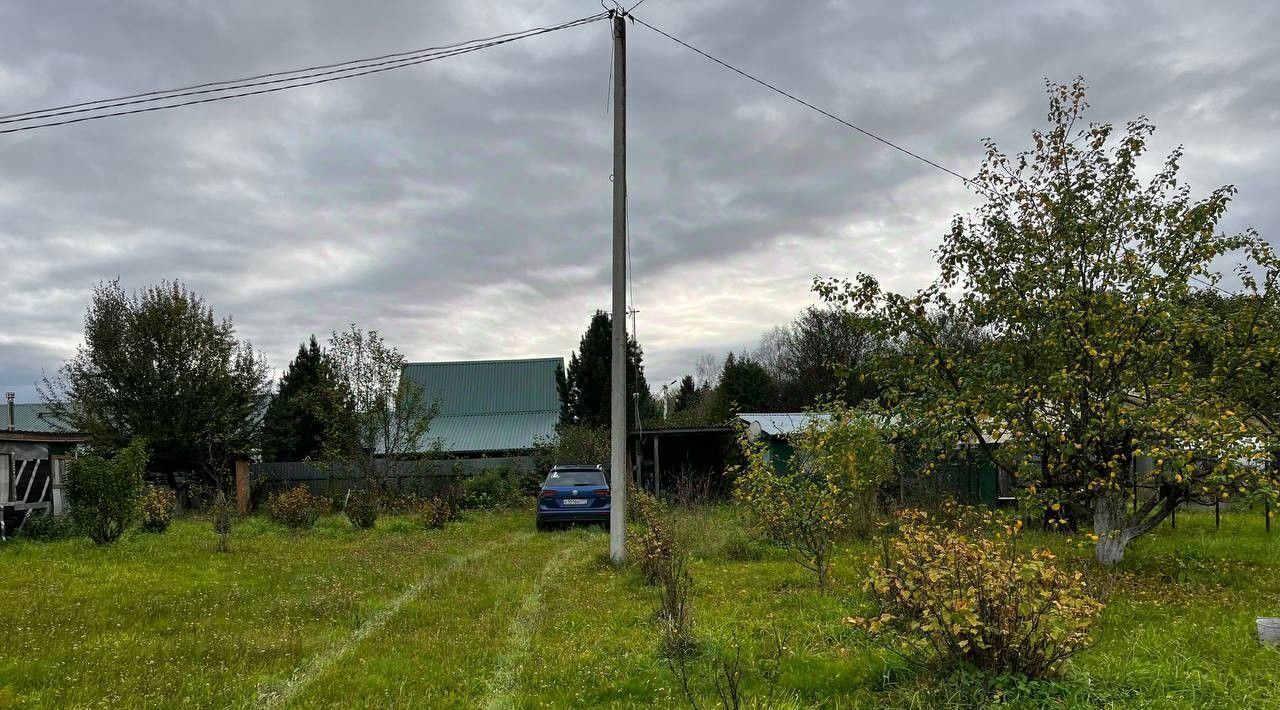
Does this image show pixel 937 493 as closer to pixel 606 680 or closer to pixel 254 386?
pixel 606 680

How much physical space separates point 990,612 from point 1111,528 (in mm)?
6138

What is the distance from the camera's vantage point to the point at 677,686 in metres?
5.19

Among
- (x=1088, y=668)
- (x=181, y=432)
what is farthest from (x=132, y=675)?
(x=181, y=432)

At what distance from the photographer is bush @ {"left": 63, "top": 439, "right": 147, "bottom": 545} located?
12.6 meters

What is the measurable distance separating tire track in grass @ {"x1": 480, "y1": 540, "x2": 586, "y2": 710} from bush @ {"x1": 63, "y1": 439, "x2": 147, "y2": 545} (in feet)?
24.3

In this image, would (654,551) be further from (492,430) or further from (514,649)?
(492,430)

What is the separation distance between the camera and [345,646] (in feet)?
21.1

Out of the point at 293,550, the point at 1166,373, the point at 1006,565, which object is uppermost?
the point at 1166,373

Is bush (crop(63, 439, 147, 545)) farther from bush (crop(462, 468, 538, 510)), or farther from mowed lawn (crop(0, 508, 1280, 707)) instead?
bush (crop(462, 468, 538, 510))

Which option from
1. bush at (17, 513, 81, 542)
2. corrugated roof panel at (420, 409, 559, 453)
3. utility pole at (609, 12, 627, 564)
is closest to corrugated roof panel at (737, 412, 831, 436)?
corrugated roof panel at (420, 409, 559, 453)

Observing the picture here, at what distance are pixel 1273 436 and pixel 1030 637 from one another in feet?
18.9

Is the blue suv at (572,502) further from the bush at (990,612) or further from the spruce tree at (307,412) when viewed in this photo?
the bush at (990,612)

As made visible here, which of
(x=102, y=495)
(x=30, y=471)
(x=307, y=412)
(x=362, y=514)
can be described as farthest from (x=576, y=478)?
(x=307, y=412)

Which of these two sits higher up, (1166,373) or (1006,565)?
(1166,373)
